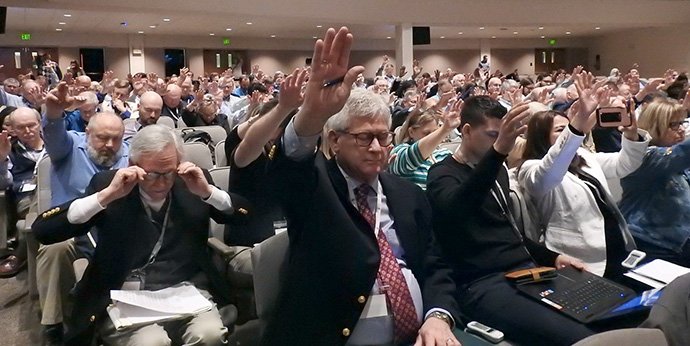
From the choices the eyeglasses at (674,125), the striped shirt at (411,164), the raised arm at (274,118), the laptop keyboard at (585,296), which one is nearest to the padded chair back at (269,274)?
the raised arm at (274,118)

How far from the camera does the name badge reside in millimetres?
1846

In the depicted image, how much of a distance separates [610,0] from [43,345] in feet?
57.9

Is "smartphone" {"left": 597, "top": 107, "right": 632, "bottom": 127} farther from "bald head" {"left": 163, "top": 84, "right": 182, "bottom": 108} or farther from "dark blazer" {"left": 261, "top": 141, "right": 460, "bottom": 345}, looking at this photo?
"bald head" {"left": 163, "top": 84, "right": 182, "bottom": 108}

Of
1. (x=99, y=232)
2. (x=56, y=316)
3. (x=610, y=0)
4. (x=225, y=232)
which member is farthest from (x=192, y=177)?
(x=610, y=0)

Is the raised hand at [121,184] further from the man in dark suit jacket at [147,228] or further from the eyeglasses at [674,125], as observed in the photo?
the eyeglasses at [674,125]

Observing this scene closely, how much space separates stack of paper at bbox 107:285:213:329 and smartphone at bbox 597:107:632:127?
7.04ft

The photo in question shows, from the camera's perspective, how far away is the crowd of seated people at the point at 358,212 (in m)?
1.78

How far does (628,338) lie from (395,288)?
84cm

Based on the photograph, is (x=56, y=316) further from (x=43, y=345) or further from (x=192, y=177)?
(x=192, y=177)

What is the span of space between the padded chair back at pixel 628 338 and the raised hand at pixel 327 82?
0.85 meters

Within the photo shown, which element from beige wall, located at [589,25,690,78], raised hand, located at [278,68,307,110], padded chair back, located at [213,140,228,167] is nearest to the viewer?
raised hand, located at [278,68,307,110]

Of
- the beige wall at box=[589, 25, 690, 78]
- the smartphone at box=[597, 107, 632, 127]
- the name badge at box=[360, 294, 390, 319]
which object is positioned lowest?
the name badge at box=[360, 294, 390, 319]

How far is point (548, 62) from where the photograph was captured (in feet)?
85.8

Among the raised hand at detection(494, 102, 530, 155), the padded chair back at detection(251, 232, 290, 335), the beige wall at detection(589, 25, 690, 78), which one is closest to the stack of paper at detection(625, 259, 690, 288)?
the raised hand at detection(494, 102, 530, 155)
